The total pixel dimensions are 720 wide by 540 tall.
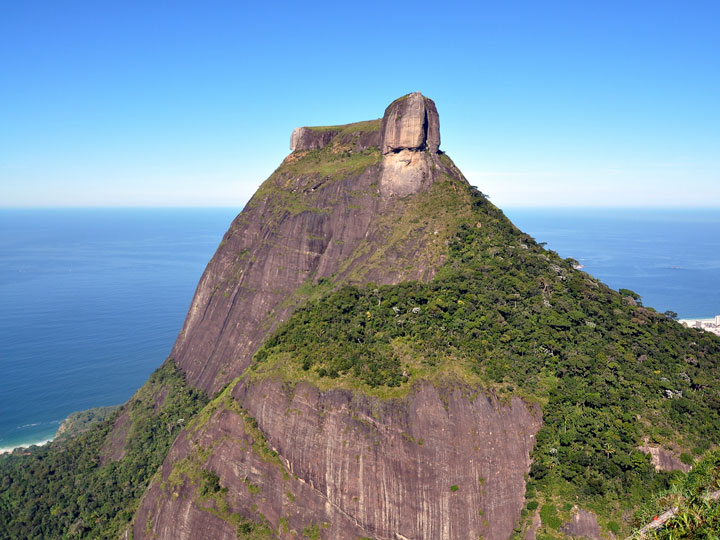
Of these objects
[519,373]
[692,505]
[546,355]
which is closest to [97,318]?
[519,373]

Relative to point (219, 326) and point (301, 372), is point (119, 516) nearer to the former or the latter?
point (219, 326)

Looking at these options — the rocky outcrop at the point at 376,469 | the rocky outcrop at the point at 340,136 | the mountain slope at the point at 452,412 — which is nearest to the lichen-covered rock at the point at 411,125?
the rocky outcrop at the point at 340,136

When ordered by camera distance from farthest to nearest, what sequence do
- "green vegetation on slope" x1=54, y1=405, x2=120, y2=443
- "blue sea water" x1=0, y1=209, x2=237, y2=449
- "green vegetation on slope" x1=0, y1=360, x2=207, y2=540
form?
"blue sea water" x1=0, y1=209, x2=237, y2=449
"green vegetation on slope" x1=54, y1=405, x2=120, y2=443
"green vegetation on slope" x1=0, y1=360, x2=207, y2=540

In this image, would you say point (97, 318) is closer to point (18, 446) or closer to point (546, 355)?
point (18, 446)

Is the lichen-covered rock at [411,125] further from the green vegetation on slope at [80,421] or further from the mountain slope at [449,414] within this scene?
the green vegetation on slope at [80,421]

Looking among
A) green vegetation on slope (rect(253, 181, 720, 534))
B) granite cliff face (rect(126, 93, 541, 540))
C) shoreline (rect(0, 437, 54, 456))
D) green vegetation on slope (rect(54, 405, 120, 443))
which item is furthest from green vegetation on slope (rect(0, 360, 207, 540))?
green vegetation on slope (rect(253, 181, 720, 534))

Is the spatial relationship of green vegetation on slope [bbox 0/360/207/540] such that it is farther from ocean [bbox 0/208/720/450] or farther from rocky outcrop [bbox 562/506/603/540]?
rocky outcrop [bbox 562/506/603/540]

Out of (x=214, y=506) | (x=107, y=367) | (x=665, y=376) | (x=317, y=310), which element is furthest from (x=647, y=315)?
(x=107, y=367)
